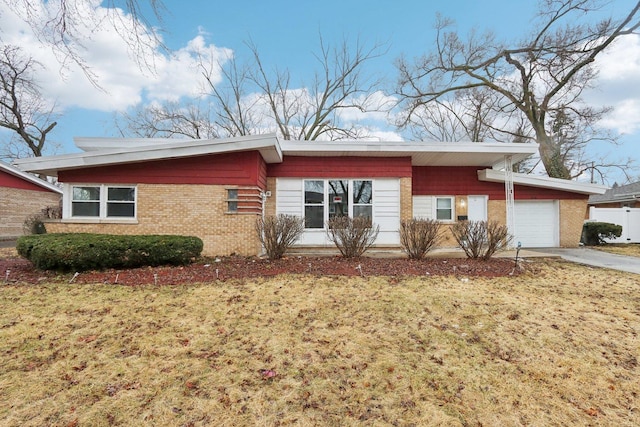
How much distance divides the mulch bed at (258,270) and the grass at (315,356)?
2.04ft

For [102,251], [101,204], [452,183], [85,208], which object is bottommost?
[102,251]

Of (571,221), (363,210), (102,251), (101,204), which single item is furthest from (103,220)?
(571,221)

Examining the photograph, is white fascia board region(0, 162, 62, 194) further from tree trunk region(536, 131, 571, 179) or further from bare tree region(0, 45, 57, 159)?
tree trunk region(536, 131, 571, 179)

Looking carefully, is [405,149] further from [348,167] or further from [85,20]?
[85,20]

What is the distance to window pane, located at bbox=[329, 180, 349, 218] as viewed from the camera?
10.8 metres

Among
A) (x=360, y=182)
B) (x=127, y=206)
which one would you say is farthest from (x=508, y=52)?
(x=127, y=206)

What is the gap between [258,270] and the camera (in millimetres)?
6883

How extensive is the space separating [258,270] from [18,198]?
18435 mm

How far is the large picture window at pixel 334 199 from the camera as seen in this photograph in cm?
1083

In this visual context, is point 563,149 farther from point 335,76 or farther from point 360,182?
point 360,182

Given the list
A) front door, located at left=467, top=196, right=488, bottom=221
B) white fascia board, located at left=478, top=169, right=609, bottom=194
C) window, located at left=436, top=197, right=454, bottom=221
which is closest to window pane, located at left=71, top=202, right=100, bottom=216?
window, located at left=436, top=197, right=454, bottom=221

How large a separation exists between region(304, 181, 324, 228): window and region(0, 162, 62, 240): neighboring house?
1494 centimetres

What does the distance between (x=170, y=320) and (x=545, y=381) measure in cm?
432

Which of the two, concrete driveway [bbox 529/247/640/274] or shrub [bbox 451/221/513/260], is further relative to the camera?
concrete driveway [bbox 529/247/640/274]
